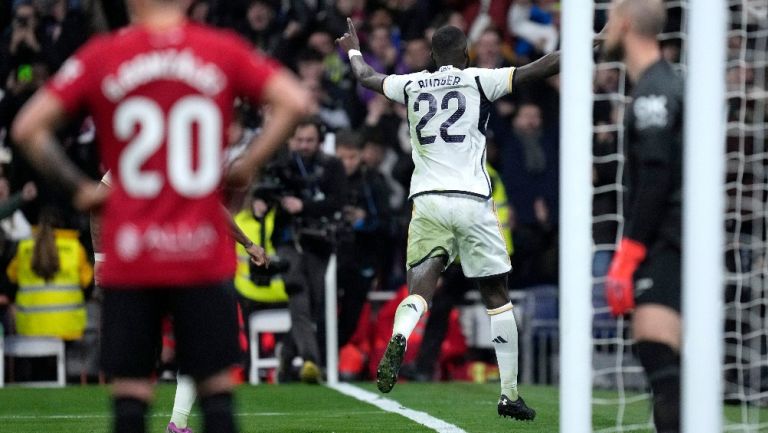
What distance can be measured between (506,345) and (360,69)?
2.02 meters

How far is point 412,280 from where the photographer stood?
919cm

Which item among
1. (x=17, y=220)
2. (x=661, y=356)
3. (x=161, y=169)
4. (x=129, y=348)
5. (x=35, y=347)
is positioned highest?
(x=17, y=220)

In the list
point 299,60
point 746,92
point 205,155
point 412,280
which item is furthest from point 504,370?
point 299,60

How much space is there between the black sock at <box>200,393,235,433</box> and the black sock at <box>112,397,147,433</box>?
21 centimetres

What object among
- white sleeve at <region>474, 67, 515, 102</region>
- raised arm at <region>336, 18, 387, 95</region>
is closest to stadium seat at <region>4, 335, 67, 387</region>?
raised arm at <region>336, 18, 387, 95</region>

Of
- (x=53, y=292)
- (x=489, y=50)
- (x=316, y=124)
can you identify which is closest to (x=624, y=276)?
(x=316, y=124)

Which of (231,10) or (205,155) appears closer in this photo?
(205,155)

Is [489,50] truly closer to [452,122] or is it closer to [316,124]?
[316,124]

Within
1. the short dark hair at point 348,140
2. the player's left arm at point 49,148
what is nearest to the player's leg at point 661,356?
the player's left arm at point 49,148

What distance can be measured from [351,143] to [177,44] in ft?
31.3

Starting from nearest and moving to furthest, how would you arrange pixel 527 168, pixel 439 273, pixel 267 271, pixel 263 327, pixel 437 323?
pixel 439 273
pixel 267 271
pixel 437 323
pixel 263 327
pixel 527 168

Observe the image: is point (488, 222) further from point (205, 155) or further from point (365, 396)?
point (205, 155)

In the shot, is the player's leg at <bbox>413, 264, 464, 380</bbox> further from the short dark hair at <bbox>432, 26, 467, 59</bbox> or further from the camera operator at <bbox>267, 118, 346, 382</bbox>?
the short dark hair at <bbox>432, 26, 467, 59</bbox>

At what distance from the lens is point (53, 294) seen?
13688 millimetres
